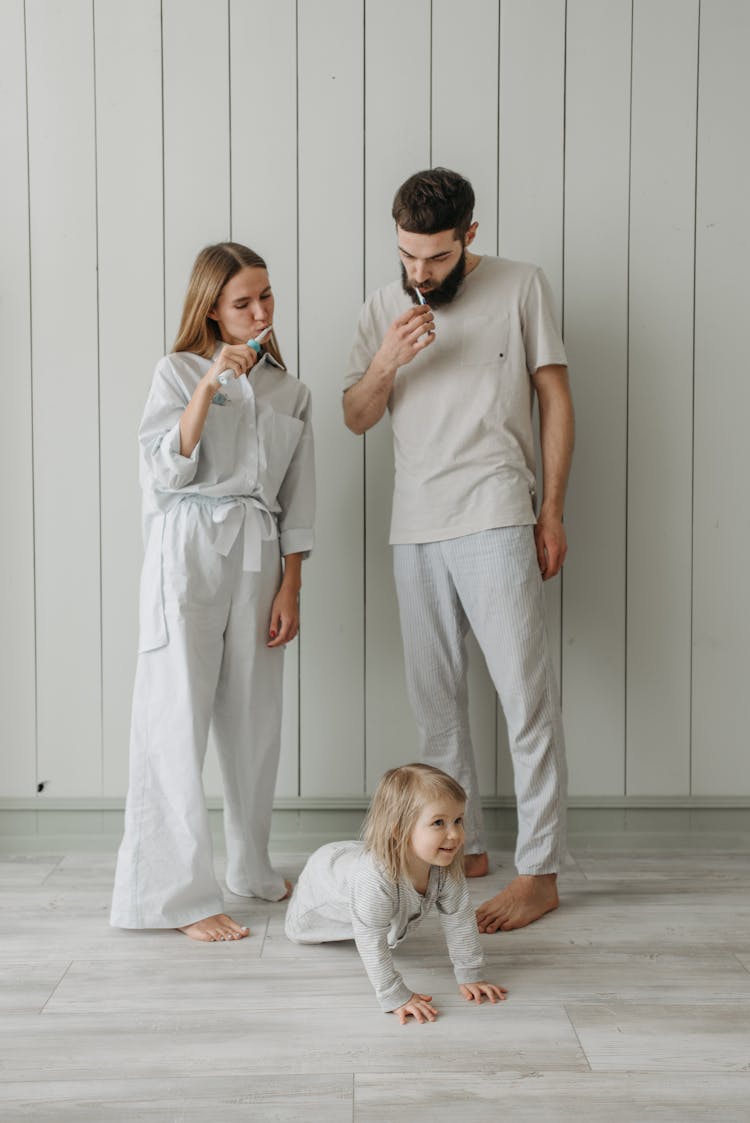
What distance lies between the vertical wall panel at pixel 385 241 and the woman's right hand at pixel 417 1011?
0.98 meters

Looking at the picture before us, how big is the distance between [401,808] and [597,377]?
1.37m

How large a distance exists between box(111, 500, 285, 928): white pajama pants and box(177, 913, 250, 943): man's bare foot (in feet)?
0.07

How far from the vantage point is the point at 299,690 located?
2.75 metres

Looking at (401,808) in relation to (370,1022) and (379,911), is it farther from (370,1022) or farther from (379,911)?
(370,1022)

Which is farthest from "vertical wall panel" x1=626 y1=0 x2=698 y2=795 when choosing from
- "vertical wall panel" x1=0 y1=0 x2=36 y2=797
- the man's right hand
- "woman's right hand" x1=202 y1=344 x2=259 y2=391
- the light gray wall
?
"vertical wall panel" x1=0 y1=0 x2=36 y2=797

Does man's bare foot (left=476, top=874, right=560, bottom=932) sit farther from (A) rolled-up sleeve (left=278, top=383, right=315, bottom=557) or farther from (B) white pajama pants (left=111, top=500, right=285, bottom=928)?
(A) rolled-up sleeve (left=278, top=383, right=315, bottom=557)

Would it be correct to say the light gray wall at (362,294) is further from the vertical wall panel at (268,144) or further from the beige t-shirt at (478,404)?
the beige t-shirt at (478,404)

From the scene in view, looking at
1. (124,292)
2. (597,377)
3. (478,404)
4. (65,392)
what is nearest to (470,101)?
(597,377)

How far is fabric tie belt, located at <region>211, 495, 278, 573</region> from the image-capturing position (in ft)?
7.30

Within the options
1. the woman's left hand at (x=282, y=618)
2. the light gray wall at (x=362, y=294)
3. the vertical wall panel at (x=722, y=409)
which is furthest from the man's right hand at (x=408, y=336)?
the vertical wall panel at (x=722, y=409)

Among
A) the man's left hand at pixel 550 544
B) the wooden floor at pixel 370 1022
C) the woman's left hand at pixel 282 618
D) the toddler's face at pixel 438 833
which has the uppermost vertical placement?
the man's left hand at pixel 550 544

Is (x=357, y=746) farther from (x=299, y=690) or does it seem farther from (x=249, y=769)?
(x=249, y=769)

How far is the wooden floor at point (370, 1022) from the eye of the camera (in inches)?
60.4

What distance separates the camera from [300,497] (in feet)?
7.80
